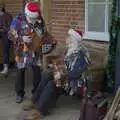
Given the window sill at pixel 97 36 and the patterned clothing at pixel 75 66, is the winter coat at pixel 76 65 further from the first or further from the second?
the window sill at pixel 97 36

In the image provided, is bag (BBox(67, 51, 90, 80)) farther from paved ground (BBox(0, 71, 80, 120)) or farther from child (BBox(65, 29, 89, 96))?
paved ground (BBox(0, 71, 80, 120))

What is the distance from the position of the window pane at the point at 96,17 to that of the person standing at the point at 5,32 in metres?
2.23

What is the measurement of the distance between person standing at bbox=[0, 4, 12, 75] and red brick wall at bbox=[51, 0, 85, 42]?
121 centimetres

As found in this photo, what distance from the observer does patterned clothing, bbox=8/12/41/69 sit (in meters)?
7.30

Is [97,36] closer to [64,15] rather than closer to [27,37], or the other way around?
[64,15]

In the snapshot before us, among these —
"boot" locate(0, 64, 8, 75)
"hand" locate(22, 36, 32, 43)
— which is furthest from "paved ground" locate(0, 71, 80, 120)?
"boot" locate(0, 64, 8, 75)

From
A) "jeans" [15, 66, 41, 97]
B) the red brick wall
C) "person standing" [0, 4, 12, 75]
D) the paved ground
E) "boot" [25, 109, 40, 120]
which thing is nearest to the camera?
"boot" [25, 109, 40, 120]

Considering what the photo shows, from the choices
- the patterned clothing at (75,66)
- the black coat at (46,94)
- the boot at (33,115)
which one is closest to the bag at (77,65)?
the patterned clothing at (75,66)

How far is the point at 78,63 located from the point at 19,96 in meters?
1.46

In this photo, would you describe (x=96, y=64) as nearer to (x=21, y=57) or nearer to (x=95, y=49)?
(x=95, y=49)

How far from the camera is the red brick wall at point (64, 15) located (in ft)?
28.1

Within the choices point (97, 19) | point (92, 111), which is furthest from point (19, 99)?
point (92, 111)

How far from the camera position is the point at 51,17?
9.29 m

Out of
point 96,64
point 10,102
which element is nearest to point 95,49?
point 96,64
